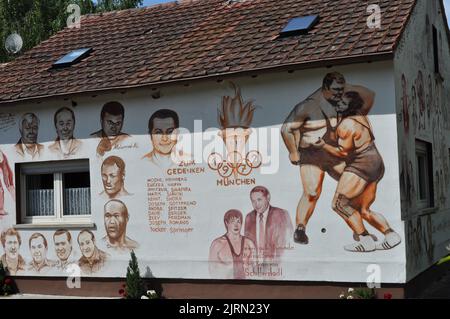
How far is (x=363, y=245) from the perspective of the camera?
29.1ft

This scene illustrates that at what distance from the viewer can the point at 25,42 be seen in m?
25.0

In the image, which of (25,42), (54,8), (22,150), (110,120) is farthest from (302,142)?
(54,8)

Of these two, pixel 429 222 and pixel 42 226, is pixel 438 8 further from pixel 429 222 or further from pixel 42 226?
pixel 42 226

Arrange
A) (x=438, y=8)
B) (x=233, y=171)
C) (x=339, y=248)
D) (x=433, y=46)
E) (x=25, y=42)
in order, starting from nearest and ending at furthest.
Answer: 1. (x=339, y=248)
2. (x=233, y=171)
3. (x=433, y=46)
4. (x=438, y=8)
5. (x=25, y=42)

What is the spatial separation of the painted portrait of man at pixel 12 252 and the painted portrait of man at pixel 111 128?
2388 mm

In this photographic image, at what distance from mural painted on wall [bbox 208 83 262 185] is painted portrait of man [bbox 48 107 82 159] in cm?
268

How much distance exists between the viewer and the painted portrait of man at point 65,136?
11.1 m

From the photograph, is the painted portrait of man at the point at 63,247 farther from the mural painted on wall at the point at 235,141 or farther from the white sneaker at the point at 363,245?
the white sneaker at the point at 363,245

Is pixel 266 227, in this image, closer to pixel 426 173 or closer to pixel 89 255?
pixel 89 255

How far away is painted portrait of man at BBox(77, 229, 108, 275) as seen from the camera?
10.8 m

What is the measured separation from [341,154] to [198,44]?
3.61 metres

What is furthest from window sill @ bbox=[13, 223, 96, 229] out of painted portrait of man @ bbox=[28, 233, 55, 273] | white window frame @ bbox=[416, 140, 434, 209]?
white window frame @ bbox=[416, 140, 434, 209]

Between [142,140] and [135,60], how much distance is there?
1726mm

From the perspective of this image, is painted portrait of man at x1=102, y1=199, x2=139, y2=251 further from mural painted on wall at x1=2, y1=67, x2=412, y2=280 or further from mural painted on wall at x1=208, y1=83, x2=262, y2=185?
mural painted on wall at x1=208, y1=83, x2=262, y2=185
